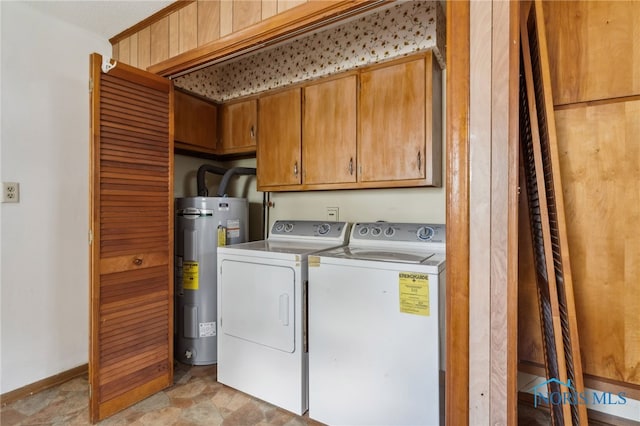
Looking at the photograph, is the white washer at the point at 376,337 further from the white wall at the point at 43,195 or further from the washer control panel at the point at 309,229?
the white wall at the point at 43,195

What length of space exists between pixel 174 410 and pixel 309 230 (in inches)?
54.5

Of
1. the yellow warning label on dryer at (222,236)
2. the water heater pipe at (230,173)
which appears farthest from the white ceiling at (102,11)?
the yellow warning label on dryer at (222,236)

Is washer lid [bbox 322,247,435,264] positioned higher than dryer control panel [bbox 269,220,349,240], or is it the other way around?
dryer control panel [bbox 269,220,349,240]

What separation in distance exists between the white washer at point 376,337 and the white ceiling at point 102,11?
5.91 feet

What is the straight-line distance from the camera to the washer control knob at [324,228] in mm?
2291

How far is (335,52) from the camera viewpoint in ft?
7.55

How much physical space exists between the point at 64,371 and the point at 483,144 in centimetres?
282

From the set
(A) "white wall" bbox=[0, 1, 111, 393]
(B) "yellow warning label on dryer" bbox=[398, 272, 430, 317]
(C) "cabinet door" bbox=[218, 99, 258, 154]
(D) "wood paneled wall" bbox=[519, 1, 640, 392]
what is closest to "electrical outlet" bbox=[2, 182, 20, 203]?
(A) "white wall" bbox=[0, 1, 111, 393]

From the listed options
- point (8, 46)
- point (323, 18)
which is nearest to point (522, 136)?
point (323, 18)

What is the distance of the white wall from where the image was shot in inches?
73.6

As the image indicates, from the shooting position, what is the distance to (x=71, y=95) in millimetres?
2121

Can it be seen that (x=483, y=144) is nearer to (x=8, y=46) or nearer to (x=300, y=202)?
(x=300, y=202)

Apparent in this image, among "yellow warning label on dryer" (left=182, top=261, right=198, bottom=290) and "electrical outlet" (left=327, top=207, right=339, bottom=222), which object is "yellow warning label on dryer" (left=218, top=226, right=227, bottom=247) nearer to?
"yellow warning label on dryer" (left=182, top=261, right=198, bottom=290)

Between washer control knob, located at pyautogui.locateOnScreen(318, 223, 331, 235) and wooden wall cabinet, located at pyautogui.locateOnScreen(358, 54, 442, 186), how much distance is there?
1.44 ft
